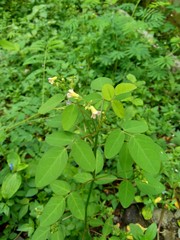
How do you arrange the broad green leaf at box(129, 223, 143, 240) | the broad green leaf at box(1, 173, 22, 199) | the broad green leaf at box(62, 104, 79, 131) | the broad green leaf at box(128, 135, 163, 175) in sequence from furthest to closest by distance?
the broad green leaf at box(1, 173, 22, 199)
the broad green leaf at box(129, 223, 143, 240)
the broad green leaf at box(62, 104, 79, 131)
the broad green leaf at box(128, 135, 163, 175)

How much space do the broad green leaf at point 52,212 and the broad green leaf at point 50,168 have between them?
211 millimetres

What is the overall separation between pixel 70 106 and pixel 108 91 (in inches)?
6.3

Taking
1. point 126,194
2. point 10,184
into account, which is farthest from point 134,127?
point 10,184

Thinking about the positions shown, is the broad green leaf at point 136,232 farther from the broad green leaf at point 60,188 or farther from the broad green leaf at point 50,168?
the broad green leaf at point 50,168

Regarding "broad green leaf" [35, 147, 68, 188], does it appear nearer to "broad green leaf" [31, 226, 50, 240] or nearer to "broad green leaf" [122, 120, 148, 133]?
"broad green leaf" [122, 120, 148, 133]

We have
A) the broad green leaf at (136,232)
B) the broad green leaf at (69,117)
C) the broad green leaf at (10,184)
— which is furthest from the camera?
the broad green leaf at (10,184)

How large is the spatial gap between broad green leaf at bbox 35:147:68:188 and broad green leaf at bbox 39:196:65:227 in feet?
0.69

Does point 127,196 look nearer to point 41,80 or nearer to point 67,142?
point 67,142

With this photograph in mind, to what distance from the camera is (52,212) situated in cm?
116

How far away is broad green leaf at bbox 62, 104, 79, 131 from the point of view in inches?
42.6

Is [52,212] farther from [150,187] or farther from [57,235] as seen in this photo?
[150,187]

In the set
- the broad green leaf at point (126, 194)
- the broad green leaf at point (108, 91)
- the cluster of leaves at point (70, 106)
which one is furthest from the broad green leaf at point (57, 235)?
the broad green leaf at point (108, 91)

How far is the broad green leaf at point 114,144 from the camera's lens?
1031 millimetres

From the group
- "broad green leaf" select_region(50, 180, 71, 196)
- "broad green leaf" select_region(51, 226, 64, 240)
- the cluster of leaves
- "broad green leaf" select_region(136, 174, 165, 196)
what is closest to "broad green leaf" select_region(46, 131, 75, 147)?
the cluster of leaves
